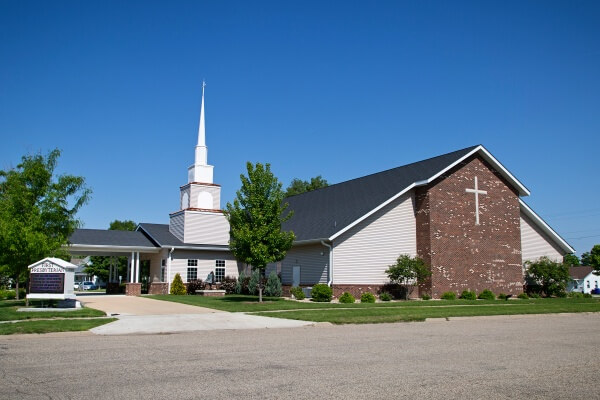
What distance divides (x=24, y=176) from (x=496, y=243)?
26144mm

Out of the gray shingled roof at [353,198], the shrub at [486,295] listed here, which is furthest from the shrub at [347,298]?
the shrub at [486,295]

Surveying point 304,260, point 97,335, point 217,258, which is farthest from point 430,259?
point 97,335

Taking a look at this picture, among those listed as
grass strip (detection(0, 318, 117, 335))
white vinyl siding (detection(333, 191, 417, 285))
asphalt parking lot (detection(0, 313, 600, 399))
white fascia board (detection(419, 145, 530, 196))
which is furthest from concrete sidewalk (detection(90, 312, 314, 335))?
white fascia board (detection(419, 145, 530, 196))

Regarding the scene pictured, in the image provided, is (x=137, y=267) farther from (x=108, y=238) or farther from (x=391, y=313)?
(x=391, y=313)

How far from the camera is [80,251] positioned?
120 feet

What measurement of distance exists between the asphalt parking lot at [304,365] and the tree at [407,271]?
1444 cm

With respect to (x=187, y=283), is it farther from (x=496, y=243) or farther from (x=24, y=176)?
(x=496, y=243)

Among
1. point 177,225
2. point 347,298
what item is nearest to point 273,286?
point 347,298

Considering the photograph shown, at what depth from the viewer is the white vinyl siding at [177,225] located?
39250mm

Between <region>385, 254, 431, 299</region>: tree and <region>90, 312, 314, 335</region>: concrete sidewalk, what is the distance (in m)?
12.3

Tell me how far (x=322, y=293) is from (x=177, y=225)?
640 inches

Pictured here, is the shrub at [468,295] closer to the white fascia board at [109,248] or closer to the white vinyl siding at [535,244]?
the white vinyl siding at [535,244]

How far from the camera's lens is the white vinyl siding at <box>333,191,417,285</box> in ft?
96.9

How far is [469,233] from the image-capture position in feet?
106
